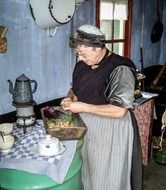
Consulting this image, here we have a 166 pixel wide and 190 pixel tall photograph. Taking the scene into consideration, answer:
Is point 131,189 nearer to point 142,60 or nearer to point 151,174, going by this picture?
point 151,174

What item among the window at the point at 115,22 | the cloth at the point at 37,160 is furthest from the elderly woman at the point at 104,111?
the window at the point at 115,22

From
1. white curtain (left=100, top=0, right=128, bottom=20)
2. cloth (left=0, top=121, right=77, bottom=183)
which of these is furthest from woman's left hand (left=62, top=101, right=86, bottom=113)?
white curtain (left=100, top=0, right=128, bottom=20)

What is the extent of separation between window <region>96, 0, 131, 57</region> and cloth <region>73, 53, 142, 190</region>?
1.40 m

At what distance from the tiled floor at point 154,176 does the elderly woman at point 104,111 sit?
0.78 m

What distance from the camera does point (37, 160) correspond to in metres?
1.79

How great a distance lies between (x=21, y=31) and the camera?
8.03 feet

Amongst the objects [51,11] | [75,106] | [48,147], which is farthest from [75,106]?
[51,11]

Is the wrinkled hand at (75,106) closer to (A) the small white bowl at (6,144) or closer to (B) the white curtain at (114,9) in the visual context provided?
(A) the small white bowl at (6,144)

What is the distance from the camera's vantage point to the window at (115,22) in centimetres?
343

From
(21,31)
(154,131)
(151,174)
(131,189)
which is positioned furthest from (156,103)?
(21,31)

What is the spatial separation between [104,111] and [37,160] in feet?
1.74

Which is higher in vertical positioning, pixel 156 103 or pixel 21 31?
pixel 21 31

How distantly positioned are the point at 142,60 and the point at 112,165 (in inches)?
93.8

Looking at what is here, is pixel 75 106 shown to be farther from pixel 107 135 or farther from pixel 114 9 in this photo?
pixel 114 9
